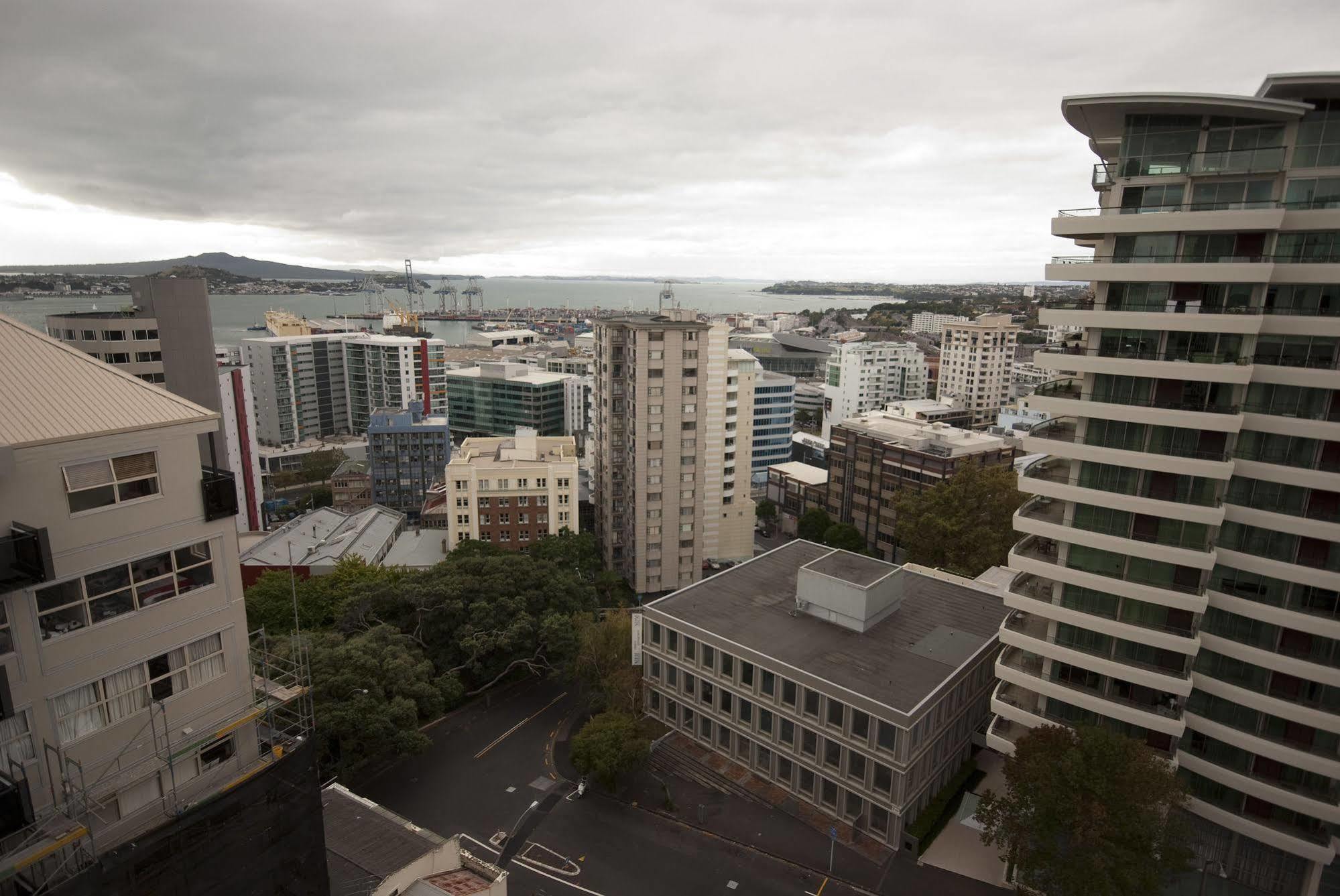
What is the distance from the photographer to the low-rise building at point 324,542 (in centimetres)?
5562

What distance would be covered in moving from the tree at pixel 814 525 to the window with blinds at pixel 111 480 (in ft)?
196

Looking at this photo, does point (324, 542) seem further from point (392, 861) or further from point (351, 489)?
point (392, 861)

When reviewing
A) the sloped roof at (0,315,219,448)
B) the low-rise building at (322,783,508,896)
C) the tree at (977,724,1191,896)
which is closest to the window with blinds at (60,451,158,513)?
the sloped roof at (0,315,219,448)

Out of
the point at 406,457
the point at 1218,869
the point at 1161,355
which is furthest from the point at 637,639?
the point at 406,457

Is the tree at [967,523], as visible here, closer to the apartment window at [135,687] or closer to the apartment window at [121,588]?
the apartment window at [135,687]

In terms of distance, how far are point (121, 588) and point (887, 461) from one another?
201 feet

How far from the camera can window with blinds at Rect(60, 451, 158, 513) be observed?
1173 cm

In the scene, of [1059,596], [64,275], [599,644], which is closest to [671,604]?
[599,644]

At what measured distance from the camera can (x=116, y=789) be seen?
12.1 m

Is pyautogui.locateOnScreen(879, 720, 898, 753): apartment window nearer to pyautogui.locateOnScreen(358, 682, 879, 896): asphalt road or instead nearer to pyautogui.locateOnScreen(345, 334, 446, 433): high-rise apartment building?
pyautogui.locateOnScreen(358, 682, 879, 896): asphalt road

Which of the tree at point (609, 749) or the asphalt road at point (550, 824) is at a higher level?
the tree at point (609, 749)

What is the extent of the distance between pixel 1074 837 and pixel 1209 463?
12654mm

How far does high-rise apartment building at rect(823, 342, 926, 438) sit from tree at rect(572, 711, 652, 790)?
87431mm

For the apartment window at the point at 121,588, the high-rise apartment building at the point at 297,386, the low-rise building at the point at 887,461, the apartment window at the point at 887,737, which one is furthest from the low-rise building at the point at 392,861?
the high-rise apartment building at the point at 297,386
